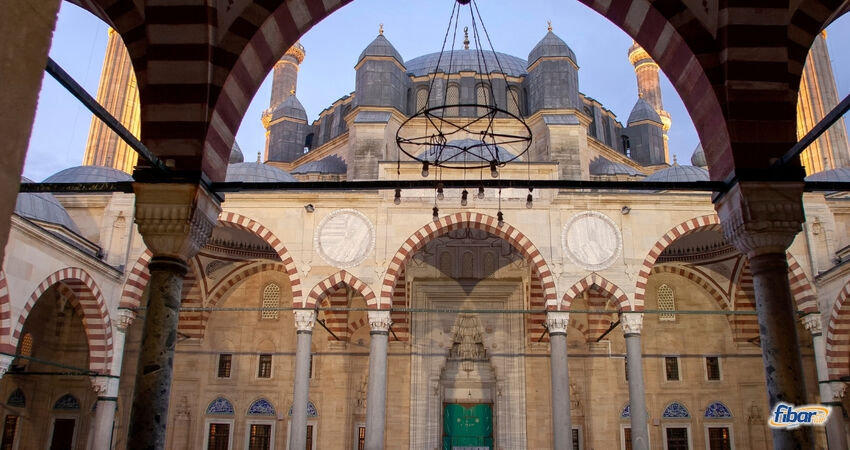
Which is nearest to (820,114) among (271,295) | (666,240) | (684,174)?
(684,174)

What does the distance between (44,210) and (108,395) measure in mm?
3504

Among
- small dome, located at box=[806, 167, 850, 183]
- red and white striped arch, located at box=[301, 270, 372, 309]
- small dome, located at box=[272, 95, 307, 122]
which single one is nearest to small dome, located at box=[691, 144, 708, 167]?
small dome, located at box=[806, 167, 850, 183]

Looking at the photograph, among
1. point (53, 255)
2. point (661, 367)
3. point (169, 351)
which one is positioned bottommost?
point (169, 351)

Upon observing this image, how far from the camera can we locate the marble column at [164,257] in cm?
439

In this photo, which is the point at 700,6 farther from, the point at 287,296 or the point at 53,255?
the point at 287,296

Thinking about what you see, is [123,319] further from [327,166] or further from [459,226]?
[327,166]

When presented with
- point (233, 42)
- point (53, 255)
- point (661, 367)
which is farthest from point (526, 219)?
point (233, 42)

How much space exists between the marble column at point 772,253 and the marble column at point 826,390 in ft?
26.7

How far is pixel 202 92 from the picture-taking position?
4805mm

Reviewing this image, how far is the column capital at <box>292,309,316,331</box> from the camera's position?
12.5 m

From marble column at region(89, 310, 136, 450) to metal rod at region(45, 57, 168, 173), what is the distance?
8864 mm

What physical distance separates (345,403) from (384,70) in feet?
25.2

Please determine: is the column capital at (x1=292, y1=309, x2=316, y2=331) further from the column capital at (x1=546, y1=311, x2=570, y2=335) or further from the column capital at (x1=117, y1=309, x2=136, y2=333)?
the column capital at (x1=546, y1=311, x2=570, y2=335)

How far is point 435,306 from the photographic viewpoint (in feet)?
51.4
